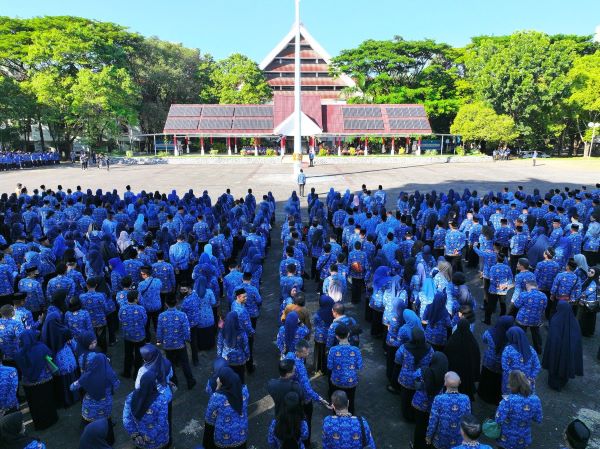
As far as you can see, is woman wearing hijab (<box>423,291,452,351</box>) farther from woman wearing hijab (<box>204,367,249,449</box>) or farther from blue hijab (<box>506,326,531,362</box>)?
A: woman wearing hijab (<box>204,367,249,449</box>)

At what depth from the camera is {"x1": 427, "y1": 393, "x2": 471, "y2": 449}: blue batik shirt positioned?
4188 mm

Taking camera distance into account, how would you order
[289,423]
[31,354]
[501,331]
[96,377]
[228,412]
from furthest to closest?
1. [501,331]
2. [31,354]
3. [96,377]
4. [228,412]
5. [289,423]

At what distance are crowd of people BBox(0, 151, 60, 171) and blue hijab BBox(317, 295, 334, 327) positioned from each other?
3761 centimetres

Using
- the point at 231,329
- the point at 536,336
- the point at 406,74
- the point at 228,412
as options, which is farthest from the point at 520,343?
the point at 406,74

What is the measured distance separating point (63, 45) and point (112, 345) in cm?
4002

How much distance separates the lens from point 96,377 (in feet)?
15.1

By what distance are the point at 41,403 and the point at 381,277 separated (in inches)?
207

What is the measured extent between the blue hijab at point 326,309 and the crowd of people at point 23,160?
37607 mm

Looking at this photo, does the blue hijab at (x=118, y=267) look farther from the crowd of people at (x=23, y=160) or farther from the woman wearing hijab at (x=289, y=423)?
the crowd of people at (x=23, y=160)

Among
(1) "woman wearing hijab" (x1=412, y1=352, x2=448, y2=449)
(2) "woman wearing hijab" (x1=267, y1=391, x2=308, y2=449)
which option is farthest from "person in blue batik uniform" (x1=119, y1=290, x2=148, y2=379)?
(1) "woman wearing hijab" (x1=412, y1=352, x2=448, y2=449)

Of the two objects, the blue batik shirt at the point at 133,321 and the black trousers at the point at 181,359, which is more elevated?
the blue batik shirt at the point at 133,321

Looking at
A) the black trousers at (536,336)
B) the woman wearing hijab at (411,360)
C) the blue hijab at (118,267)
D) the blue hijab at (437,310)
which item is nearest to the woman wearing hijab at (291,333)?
the woman wearing hijab at (411,360)

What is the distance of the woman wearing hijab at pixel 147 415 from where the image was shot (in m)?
4.14

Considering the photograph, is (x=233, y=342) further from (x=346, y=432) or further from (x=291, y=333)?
(x=346, y=432)
